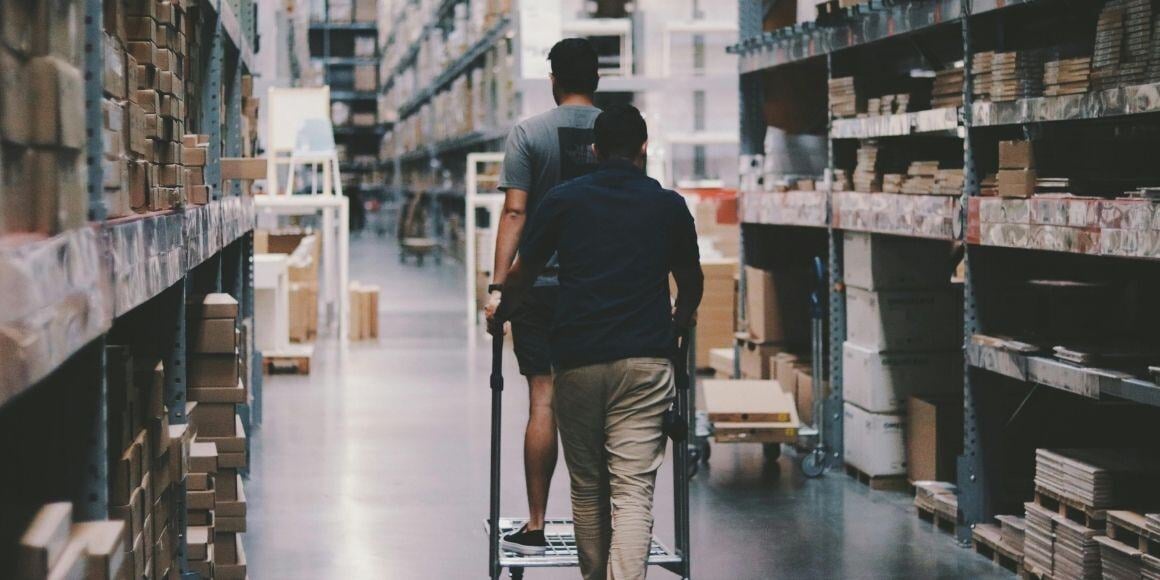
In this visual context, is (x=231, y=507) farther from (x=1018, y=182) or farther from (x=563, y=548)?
(x=1018, y=182)

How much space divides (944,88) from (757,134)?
8.82 ft

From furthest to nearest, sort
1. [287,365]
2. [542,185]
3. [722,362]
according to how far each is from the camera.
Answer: [287,365] → [722,362] → [542,185]

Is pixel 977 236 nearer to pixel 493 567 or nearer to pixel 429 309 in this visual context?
pixel 493 567

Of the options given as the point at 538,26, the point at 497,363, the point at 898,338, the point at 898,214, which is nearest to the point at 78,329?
the point at 497,363

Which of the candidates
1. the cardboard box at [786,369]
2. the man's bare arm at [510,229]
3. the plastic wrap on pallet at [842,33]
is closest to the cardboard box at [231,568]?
the man's bare arm at [510,229]

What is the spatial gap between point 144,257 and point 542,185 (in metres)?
2.09

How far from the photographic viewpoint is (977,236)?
5758 mm

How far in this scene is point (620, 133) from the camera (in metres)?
4.18

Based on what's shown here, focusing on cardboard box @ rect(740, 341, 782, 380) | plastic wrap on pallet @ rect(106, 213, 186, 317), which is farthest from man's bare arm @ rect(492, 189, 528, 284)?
cardboard box @ rect(740, 341, 782, 380)

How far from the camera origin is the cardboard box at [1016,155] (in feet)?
17.8

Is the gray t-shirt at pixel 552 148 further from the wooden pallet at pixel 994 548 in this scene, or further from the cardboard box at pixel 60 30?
the cardboard box at pixel 60 30

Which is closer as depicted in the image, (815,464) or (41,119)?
(41,119)

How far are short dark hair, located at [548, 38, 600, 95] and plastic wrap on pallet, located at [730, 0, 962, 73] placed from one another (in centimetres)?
165

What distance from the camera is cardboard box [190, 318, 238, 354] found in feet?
16.3
